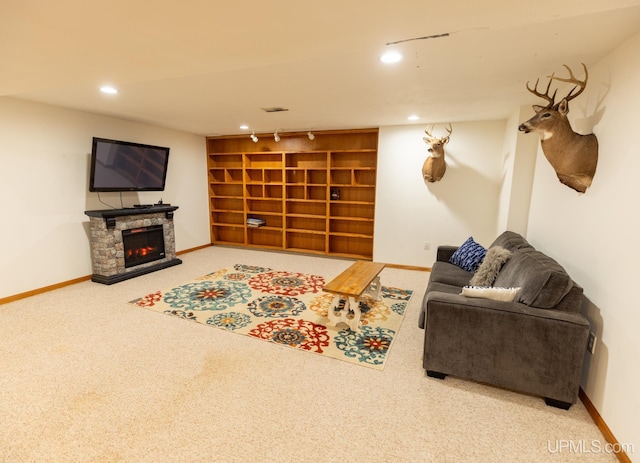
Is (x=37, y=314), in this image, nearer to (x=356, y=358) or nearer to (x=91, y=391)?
(x=91, y=391)

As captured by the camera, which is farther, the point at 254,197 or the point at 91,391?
the point at 254,197

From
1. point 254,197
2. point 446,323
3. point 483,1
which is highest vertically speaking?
point 483,1

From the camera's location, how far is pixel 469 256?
3.43m

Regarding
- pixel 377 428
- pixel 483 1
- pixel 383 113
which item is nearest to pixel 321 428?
pixel 377 428

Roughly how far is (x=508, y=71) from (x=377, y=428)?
2.83 m

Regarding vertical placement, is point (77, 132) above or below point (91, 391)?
above

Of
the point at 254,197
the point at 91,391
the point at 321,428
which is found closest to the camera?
the point at 321,428

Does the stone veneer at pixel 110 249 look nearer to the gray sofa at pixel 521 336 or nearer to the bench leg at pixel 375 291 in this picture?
the bench leg at pixel 375 291

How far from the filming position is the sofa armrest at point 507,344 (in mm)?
1873

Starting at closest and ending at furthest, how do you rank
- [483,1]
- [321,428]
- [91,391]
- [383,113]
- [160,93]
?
[483,1] < [321,428] < [91,391] < [160,93] < [383,113]

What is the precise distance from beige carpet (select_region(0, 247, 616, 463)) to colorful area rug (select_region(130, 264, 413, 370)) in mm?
169

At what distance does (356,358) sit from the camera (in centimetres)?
247

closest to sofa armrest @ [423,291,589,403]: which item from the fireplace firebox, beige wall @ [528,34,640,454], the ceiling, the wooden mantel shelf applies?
beige wall @ [528,34,640,454]

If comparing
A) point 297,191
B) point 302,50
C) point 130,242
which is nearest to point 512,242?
point 302,50
